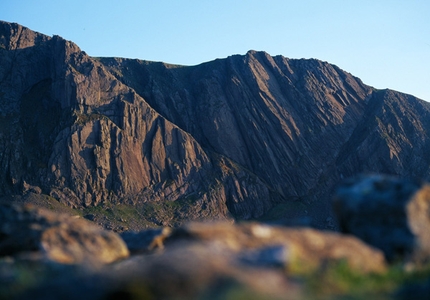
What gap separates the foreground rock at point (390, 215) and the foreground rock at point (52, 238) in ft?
26.6

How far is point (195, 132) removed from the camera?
15862 centimetres

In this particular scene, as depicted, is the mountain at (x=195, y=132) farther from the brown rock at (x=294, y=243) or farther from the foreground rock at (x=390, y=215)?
the brown rock at (x=294, y=243)

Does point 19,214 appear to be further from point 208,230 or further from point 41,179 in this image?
point 41,179

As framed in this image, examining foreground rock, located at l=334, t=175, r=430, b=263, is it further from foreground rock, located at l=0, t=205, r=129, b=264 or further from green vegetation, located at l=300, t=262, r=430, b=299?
foreground rock, located at l=0, t=205, r=129, b=264

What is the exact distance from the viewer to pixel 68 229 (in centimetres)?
1783

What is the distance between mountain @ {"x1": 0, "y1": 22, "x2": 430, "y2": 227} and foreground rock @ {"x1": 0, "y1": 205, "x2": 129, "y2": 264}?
355ft

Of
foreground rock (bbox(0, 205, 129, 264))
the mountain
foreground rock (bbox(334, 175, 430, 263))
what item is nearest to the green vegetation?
foreground rock (bbox(334, 175, 430, 263))

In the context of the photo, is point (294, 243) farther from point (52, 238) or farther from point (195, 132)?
point (195, 132)

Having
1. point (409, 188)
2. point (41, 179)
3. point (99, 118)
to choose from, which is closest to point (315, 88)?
point (99, 118)

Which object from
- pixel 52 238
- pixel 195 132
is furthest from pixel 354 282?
pixel 195 132

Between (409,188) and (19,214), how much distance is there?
13.8 meters

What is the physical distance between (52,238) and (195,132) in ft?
464

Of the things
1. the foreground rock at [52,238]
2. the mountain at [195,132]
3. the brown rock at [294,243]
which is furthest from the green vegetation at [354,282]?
the mountain at [195,132]

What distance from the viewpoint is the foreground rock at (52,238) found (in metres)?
17.0
